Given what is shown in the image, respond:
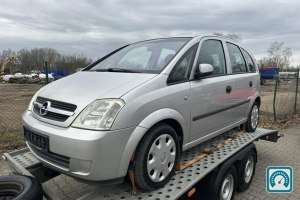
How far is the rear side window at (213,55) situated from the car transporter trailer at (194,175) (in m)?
1.13

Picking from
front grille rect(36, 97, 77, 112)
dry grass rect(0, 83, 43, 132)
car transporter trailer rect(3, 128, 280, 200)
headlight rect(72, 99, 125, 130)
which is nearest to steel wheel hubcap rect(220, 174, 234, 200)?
car transporter trailer rect(3, 128, 280, 200)

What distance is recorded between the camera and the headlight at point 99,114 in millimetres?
2549

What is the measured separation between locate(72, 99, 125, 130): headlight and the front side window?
830 mm

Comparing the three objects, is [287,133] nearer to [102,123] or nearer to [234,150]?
[234,150]

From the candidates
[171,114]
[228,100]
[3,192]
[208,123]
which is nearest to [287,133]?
[228,100]

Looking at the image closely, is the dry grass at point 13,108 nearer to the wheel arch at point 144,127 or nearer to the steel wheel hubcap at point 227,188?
the wheel arch at point 144,127

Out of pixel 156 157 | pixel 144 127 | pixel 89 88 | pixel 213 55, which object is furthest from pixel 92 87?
pixel 213 55

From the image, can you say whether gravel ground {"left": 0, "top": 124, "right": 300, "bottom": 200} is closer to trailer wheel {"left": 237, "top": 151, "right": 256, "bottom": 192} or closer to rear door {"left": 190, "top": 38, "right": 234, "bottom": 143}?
trailer wheel {"left": 237, "top": 151, "right": 256, "bottom": 192}

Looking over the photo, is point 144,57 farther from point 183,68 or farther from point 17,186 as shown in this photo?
point 17,186

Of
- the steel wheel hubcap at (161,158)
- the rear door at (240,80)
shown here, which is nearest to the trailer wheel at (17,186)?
the steel wheel hubcap at (161,158)

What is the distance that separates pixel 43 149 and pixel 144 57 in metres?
1.67

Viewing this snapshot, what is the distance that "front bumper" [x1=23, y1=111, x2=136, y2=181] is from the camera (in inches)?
97.8

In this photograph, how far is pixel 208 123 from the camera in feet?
12.7

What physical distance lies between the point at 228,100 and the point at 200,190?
1.45m
